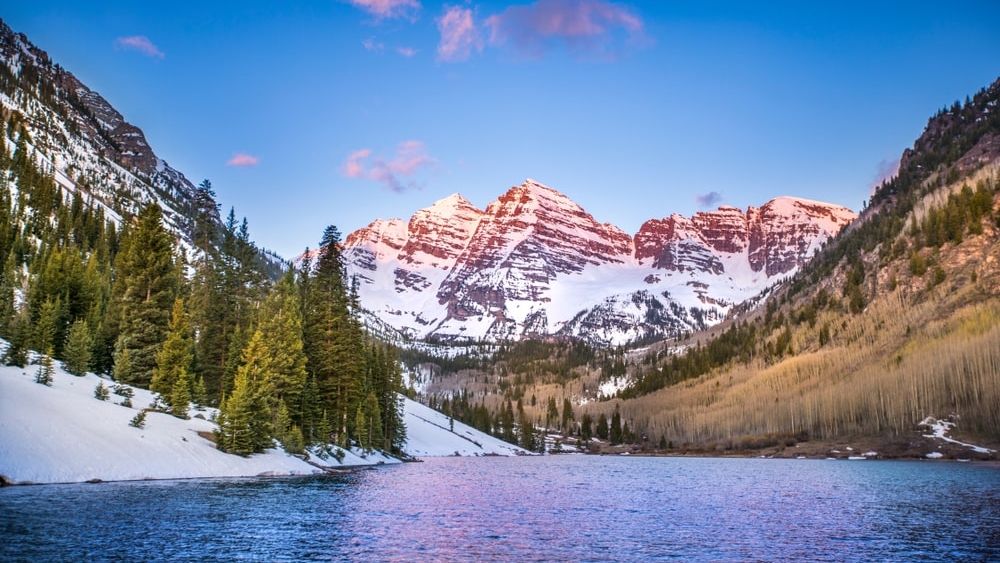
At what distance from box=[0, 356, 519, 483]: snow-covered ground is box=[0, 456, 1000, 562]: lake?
7.37 ft

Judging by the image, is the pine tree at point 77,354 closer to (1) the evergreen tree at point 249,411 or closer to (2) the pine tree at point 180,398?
(2) the pine tree at point 180,398

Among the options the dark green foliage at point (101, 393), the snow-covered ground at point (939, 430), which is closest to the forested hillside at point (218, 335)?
the dark green foliage at point (101, 393)

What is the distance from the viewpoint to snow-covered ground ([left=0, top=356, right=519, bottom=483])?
139 ft

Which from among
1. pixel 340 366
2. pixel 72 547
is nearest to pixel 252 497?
pixel 72 547

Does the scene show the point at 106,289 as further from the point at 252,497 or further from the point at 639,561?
the point at 639,561

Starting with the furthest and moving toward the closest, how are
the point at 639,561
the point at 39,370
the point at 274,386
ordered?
1. the point at 274,386
2. the point at 39,370
3. the point at 639,561

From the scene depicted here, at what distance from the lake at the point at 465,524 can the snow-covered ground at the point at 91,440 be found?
2.25 m

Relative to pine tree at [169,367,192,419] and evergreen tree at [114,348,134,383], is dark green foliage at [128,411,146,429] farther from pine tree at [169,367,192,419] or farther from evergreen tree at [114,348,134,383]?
evergreen tree at [114,348,134,383]

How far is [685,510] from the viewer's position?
48562 mm

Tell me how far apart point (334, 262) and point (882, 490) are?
72935 mm

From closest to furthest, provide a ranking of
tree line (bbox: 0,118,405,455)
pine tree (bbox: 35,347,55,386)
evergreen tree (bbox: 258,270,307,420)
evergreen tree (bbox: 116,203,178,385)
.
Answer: pine tree (bbox: 35,347,55,386)
tree line (bbox: 0,118,405,455)
evergreen tree (bbox: 116,203,178,385)
evergreen tree (bbox: 258,270,307,420)

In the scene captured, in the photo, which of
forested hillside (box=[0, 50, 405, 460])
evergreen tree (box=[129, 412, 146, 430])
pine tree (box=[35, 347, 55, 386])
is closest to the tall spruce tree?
forested hillside (box=[0, 50, 405, 460])

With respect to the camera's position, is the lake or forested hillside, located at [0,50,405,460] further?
forested hillside, located at [0,50,405,460]

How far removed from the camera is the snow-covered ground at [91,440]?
4238cm
